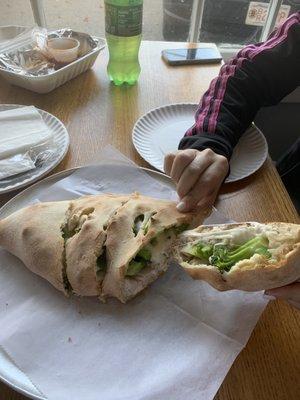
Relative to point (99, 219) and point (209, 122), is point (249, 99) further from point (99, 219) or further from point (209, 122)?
point (99, 219)

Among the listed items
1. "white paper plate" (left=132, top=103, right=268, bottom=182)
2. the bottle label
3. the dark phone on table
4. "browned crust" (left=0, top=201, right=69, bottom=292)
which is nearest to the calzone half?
"browned crust" (left=0, top=201, right=69, bottom=292)

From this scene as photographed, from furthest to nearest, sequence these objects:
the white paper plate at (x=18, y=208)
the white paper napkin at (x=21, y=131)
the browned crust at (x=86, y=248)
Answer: the white paper napkin at (x=21, y=131) < the browned crust at (x=86, y=248) < the white paper plate at (x=18, y=208)

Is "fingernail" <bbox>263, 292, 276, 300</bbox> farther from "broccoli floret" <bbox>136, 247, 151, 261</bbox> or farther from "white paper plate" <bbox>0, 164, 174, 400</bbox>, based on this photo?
"white paper plate" <bbox>0, 164, 174, 400</bbox>

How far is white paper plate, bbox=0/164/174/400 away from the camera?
0.56 m

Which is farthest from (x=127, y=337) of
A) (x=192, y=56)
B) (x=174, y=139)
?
(x=192, y=56)

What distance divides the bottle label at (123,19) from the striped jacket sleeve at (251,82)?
0.27 m

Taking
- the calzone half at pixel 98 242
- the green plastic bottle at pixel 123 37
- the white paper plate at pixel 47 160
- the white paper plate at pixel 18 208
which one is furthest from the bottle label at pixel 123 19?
the calzone half at pixel 98 242

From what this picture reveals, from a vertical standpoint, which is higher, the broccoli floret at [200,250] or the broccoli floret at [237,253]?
the broccoli floret at [237,253]

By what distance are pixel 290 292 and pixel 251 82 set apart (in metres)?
0.69

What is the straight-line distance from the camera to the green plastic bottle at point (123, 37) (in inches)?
41.3

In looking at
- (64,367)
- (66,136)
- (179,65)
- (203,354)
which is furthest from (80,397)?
(179,65)

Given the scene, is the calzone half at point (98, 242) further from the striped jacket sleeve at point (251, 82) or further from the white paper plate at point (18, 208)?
→ the striped jacket sleeve at point (251, 82)

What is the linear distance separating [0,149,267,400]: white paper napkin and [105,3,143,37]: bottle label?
27.9 inches

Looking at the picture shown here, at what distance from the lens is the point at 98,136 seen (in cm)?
104
